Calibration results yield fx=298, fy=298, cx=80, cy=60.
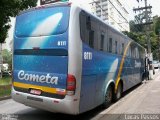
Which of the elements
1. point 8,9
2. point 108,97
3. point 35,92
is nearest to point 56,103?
point 35,92

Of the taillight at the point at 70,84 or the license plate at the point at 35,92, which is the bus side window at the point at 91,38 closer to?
the taillight at the point at 70,84

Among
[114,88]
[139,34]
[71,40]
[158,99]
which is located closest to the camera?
[71,40]

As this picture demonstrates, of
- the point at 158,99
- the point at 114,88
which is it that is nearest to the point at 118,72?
the point at 114,88

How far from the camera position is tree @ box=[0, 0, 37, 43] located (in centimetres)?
2906

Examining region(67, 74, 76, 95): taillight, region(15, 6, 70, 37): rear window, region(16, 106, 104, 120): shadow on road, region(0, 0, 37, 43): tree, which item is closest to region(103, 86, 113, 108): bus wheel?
region(16, 106, 104, 120): shadow on road

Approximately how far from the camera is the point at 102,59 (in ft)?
31.8

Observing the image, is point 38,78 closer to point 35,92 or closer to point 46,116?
point 35,92

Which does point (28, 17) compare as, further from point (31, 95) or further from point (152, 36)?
point (152, 36)

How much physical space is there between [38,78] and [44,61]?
1.61 ft

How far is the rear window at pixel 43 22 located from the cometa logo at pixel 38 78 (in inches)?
44.3

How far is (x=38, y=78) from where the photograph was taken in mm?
8094

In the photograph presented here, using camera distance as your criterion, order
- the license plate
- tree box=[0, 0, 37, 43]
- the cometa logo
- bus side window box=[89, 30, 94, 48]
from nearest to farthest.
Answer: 1. the cometa logo
2. the license plate
3. bus side window box=[89, 30, 94, 48]
4. tree box=[0, 0, 37, 43]

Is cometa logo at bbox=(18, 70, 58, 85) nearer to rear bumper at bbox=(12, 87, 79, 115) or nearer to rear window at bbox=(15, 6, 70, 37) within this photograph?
rear bumper at bbox=(12, 87, 79, 115)

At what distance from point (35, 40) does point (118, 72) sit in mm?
4817
